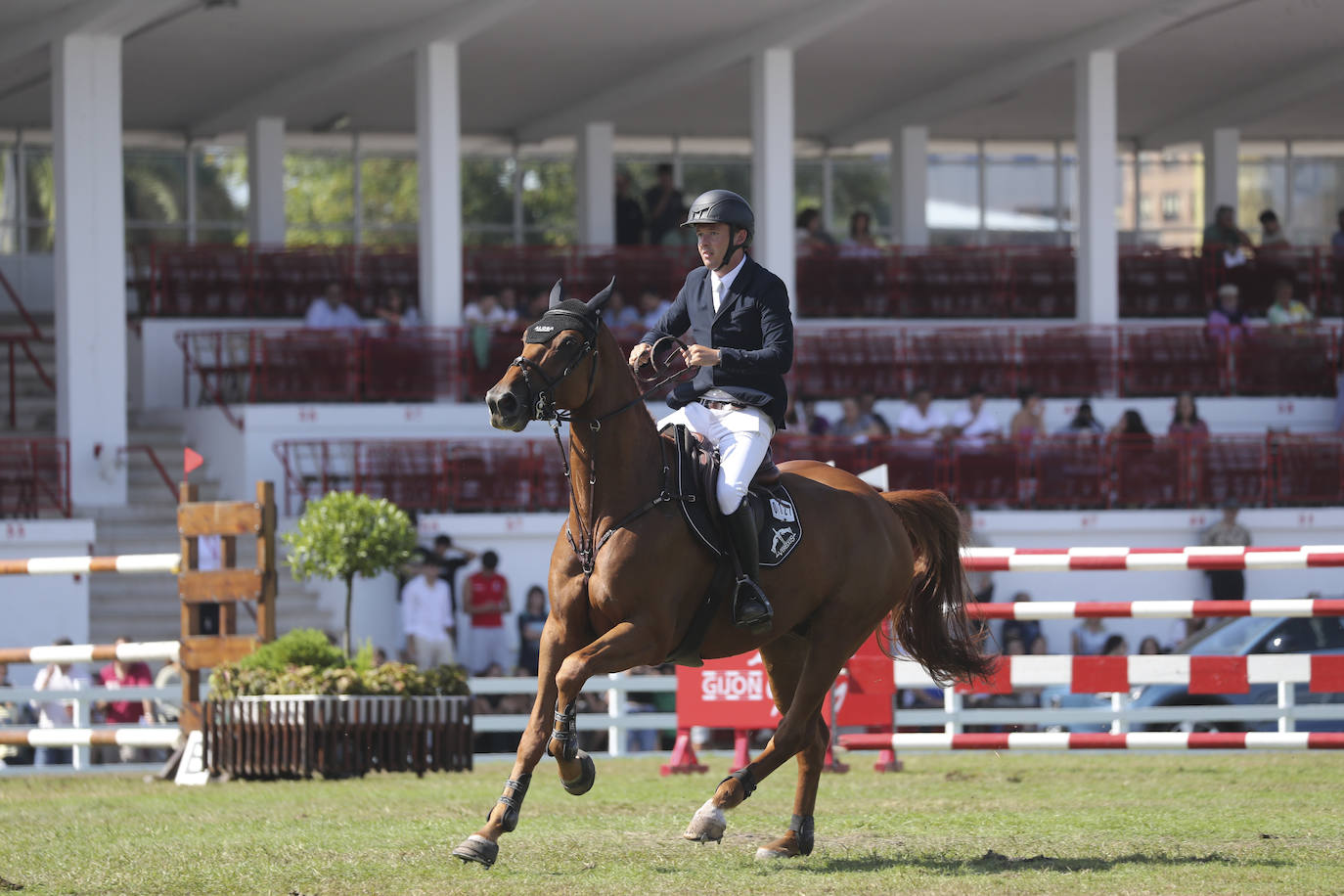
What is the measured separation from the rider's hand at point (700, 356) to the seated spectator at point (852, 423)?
45.8 feet

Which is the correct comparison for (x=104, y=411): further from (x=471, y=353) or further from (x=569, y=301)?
(x=569, y=301)

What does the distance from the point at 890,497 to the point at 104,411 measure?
→ 49.1 ft

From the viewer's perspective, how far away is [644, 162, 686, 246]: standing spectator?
90.0 feet

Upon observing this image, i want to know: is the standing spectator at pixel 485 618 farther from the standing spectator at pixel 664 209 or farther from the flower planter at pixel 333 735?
the standing spectator at pixel 664 209

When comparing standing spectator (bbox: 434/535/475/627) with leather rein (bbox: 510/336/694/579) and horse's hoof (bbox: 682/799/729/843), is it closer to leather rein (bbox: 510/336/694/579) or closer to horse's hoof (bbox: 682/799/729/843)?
leather rein (bbox: 510/336/694/579)

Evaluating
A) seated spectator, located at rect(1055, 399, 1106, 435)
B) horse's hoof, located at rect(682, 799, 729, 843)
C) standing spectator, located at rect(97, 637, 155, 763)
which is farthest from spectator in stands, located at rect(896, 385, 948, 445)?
horse's hoof, located at rect(682, 799, 729, 843)

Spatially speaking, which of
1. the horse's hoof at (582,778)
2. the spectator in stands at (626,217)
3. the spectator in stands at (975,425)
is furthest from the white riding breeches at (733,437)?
the spectator in stands at (626,217)

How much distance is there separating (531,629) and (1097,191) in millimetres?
12760

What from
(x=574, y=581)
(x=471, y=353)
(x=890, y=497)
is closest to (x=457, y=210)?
(x=471, y=353)

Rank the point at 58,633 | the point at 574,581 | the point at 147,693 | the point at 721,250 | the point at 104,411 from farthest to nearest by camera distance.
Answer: the point at 104,411, the point at 58,633, the point at 147,693, the point at 721,250, the point at 574,581

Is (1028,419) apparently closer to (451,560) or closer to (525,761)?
(451,560)

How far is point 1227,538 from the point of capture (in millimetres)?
20719

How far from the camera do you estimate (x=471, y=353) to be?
22766 mm

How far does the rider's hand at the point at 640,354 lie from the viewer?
7625 mm
